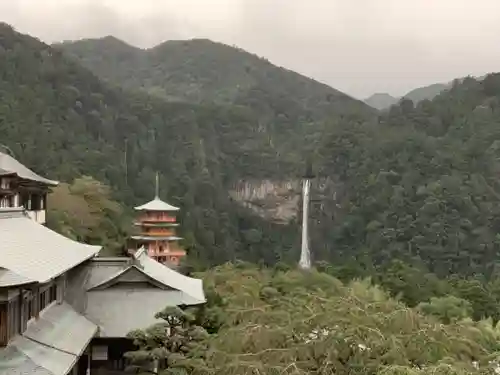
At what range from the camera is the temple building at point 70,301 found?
36.8 ft

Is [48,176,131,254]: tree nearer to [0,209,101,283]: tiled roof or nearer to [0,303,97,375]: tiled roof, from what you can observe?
[0,209,101,283]: tiled roof

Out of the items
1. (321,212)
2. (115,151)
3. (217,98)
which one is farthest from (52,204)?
(217,98)

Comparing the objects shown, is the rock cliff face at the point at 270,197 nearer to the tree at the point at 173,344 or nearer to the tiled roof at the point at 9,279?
the tree at the point at 173,344

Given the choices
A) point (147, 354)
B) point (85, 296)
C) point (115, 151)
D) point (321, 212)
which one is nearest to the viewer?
point (147, 354)

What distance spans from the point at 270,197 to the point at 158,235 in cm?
4770

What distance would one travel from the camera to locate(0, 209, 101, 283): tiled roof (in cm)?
1222

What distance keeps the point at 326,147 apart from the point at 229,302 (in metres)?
65.6

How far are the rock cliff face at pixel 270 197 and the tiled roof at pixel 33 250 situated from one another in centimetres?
6561

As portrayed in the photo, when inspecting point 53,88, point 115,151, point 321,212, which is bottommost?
point 321,212

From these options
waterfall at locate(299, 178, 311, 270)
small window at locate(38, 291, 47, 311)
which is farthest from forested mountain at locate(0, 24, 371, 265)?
small window at locate(38, 291, 47, 311)

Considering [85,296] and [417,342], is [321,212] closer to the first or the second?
[85,296]

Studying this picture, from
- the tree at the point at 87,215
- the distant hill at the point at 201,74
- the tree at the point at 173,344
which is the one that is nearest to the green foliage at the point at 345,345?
the tree at the point at 173,344

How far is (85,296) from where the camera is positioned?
16.2 meters

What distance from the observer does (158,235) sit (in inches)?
1471
